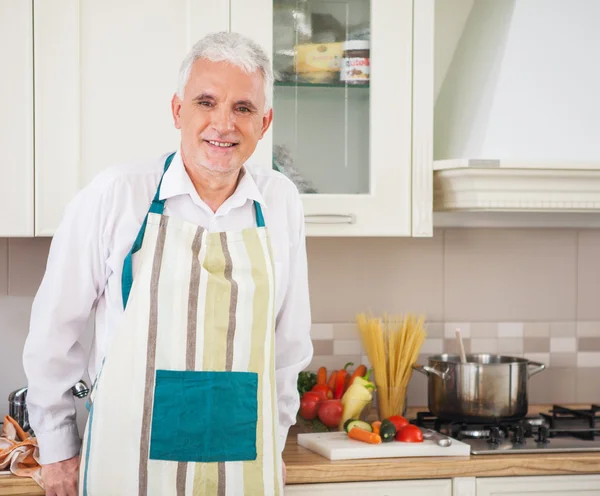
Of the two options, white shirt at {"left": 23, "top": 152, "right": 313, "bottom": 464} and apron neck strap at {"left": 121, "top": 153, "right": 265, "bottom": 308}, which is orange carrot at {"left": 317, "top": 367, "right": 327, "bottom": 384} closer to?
→ white shirt at {"left": 23, "top": 152, "right": 313, "bottom": 464}

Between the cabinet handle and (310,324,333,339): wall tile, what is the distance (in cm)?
45

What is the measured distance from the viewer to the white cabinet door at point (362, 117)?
7.48 feet

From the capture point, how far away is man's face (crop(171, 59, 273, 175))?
1814 mm

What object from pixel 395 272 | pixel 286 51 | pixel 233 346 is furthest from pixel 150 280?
pixel 395 272

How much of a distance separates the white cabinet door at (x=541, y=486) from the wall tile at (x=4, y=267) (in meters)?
1.36

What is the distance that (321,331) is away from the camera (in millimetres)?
2613

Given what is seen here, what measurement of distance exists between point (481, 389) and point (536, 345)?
0.55m

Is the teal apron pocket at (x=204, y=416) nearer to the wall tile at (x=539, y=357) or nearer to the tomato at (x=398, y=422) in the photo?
the tomato at (x=398, y=422)

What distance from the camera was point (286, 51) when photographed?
2.28 m

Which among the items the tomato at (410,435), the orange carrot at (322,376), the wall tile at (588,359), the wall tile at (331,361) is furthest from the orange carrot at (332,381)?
the wall tile at (588,359)

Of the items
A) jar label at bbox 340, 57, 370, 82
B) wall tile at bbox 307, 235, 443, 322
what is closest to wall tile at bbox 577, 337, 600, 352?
wall tile at bbox 307, 235, 443, 322

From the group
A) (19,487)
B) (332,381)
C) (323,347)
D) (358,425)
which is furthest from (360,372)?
(19,487)

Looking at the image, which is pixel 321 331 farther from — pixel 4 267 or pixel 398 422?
pixel 4 267

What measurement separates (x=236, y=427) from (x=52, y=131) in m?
0.84
